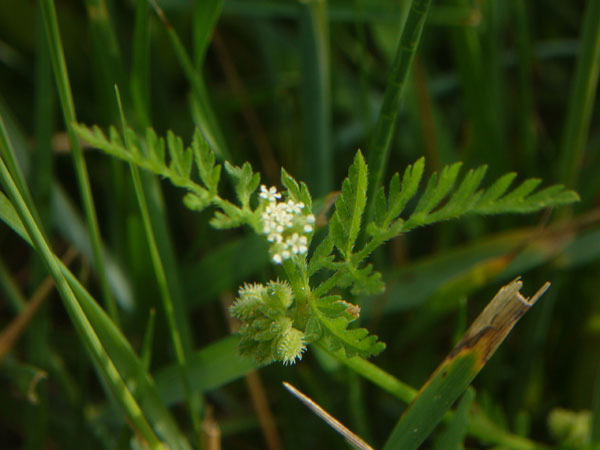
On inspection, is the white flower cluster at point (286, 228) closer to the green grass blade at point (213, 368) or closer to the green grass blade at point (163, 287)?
the green grass blade at point (163, 287)

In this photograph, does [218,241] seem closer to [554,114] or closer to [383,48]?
[383,48]

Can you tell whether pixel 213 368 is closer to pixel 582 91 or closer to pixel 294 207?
pixel 294 207

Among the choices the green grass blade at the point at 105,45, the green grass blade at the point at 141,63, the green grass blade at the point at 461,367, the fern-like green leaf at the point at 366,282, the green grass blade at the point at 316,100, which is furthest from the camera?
the green grass blade at the point at 316,100

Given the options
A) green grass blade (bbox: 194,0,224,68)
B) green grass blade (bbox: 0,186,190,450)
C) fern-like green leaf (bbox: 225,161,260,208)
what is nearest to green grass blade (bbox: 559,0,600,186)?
green grass blade (bbox: 194,0,224,68)

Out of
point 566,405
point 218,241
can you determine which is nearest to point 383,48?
point 218,241

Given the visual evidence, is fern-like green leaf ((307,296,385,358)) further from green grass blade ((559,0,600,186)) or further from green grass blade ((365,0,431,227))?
green grass blade ((559,0,600,186))

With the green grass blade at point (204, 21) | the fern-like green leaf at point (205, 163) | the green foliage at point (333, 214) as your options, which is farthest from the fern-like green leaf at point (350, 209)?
the green grass blade at point (204, 21)

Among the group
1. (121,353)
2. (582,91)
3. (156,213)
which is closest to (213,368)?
(121,353)

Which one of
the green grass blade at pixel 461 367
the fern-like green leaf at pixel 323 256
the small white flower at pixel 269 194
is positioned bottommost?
the green grass blade at pixel 461 367
